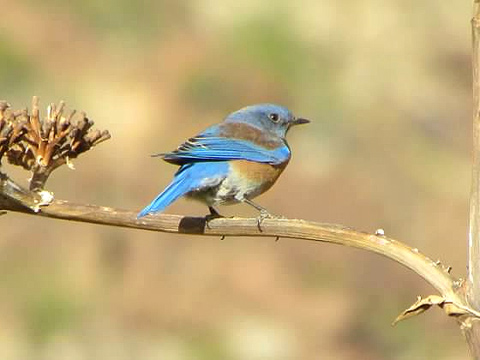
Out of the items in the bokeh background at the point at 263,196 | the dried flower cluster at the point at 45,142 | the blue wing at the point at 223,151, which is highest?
the dried flower cluster at the point at 45,142

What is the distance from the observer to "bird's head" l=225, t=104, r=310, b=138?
229 inches

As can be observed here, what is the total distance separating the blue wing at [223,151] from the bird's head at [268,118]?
0.44 m

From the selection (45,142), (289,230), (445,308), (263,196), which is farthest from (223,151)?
(263,196)

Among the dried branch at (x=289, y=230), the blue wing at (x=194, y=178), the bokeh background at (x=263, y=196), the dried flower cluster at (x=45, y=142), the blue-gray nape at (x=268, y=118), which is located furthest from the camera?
the bokeh background at (x=263, y=196)

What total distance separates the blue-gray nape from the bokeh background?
2.95 meters

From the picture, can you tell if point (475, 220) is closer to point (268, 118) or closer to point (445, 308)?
point (445, 308)

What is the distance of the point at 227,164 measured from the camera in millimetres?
4926

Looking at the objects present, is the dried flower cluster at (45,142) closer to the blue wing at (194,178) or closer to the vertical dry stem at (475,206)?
the blue wing at (194,178)

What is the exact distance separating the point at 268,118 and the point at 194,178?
1.33 meters

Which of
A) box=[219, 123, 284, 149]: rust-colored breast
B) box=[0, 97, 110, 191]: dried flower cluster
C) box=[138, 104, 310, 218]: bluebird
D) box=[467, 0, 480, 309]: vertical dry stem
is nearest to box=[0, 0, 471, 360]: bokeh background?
box=[219, 123, 284, 149]: rust-colored breast

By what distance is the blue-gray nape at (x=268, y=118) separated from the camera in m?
5.80

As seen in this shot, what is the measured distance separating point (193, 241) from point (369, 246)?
772 cm

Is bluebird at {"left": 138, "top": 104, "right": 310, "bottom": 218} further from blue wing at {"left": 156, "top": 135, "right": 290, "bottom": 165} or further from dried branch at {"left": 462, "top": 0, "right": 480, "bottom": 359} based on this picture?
dried branch at {"left": 462, "top": 0, "right": 480, "bottom": 359}

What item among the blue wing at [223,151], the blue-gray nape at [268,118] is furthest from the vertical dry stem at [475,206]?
the blue-gray nape at [268,118]
